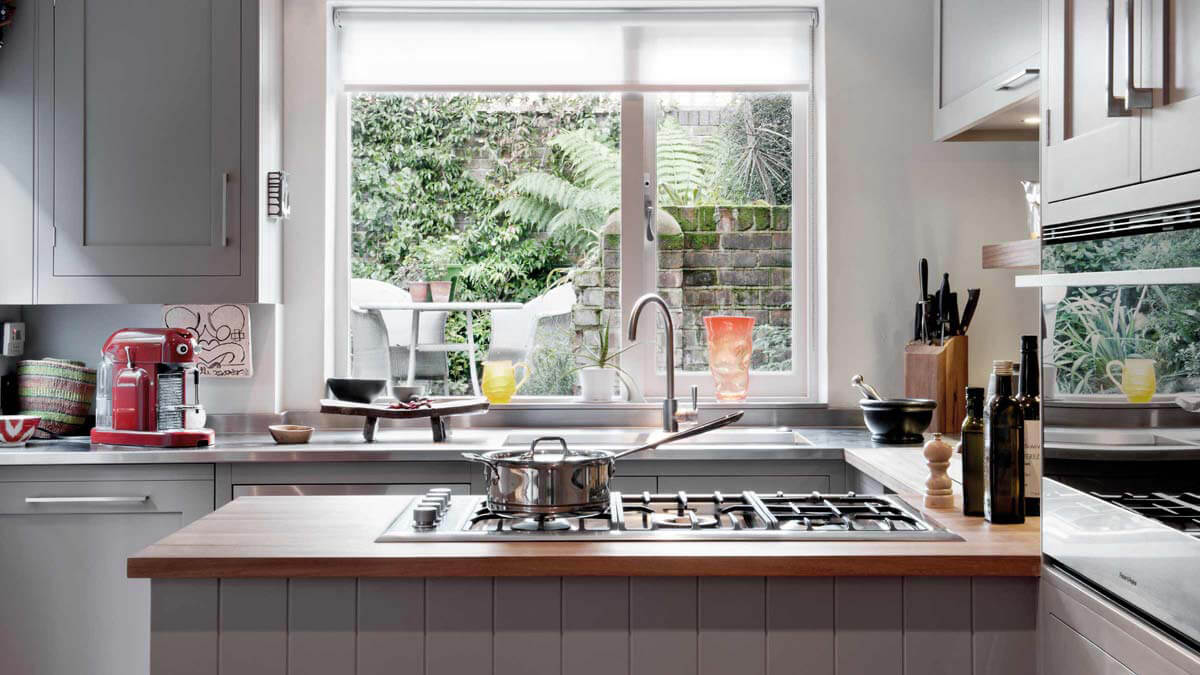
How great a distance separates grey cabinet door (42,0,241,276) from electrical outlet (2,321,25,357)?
42 centimetres

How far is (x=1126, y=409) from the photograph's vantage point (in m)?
1.20

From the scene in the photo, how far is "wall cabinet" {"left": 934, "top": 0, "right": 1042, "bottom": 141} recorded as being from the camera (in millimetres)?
2234

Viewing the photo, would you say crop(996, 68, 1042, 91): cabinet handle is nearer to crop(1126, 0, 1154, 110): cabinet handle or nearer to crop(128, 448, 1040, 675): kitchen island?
crop(1126, 0, 1154, 110): cabinet handle

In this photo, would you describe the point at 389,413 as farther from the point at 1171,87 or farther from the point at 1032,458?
the point at 1171,87

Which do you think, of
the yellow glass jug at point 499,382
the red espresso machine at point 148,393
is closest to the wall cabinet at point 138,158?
the red espresso machine at point 148,393

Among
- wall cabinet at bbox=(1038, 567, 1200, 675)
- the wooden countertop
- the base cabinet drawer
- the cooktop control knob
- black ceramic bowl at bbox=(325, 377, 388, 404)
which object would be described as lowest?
the base cabinet drawer

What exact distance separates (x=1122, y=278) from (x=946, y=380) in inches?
79.1

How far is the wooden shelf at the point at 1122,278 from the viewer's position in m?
1.08

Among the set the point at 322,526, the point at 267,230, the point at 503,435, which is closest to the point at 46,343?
the point at 267,230

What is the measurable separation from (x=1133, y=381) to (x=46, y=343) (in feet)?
11.2

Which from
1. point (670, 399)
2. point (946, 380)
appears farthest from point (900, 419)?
point (670, 399)

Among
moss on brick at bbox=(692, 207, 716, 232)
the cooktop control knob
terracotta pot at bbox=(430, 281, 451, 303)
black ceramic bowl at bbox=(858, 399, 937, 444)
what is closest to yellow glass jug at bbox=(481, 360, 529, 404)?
terracotta pot at bbox=(430, 281, 451, 303)

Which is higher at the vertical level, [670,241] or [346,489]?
[670,241]

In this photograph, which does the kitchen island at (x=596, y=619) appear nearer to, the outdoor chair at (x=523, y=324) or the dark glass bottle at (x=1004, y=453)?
the dark glass bottle at (x=1004, y=453)
